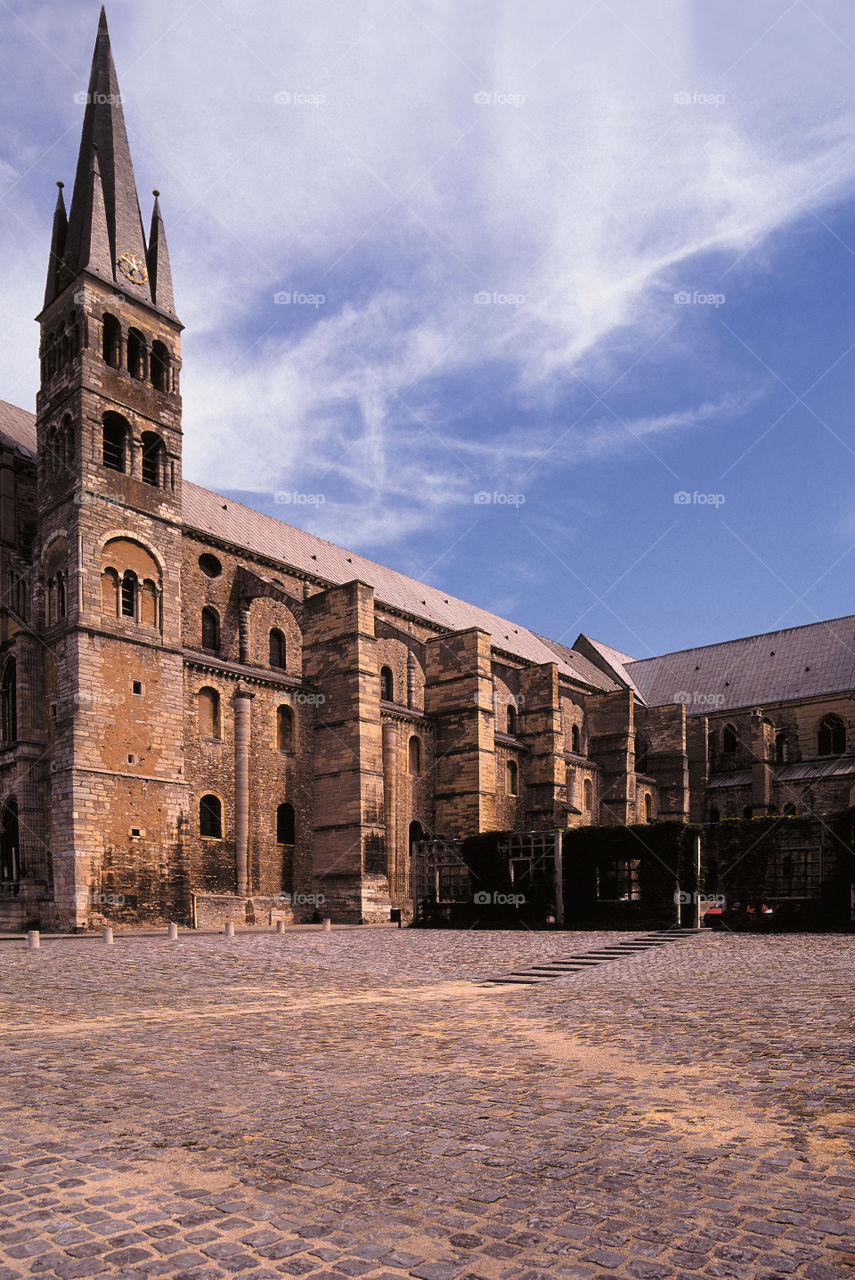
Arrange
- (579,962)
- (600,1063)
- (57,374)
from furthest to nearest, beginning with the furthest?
(57,374)
(579,962)
(600,1063)

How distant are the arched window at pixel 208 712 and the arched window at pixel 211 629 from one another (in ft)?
8.73

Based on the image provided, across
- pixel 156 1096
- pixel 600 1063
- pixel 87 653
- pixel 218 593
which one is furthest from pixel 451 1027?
pixel 218 593

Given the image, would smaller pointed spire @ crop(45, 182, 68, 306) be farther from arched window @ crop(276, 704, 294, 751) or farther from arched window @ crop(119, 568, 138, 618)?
arched window @ crop(276, 704, 294, 751)

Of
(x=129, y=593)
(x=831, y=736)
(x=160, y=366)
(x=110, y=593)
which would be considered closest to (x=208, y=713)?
(x=129, y=593)

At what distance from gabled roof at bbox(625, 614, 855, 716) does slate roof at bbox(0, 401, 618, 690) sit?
4.31 m

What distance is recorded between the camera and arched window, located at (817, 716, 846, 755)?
167ft

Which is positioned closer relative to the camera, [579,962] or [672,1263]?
[672,1263]

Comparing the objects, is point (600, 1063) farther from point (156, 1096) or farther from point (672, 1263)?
point (672, 1263)

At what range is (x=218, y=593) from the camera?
35688 millimetres

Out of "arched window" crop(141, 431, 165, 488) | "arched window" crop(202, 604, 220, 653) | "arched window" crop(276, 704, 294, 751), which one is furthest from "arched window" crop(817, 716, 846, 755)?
"arched window" crop(141, 431, 165, 488)

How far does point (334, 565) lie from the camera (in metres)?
44.8

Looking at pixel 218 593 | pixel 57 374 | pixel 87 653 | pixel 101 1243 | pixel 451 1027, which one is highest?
pixel 57 374

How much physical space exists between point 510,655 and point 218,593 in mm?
20042

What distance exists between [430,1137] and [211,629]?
102 ft
